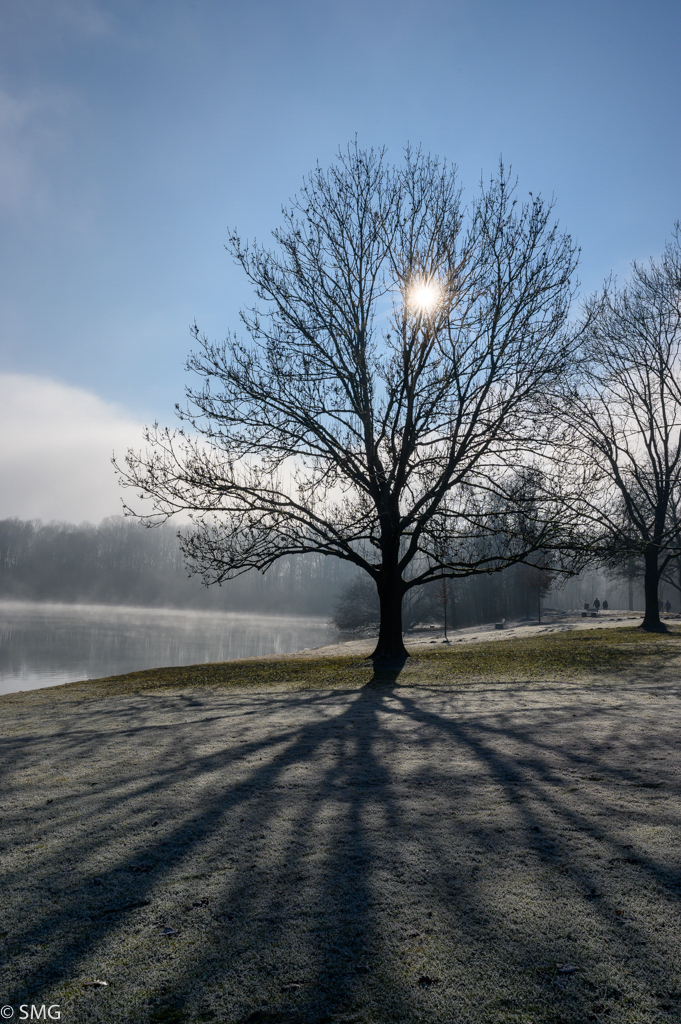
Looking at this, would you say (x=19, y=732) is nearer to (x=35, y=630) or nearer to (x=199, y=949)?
(x=199, y=949)

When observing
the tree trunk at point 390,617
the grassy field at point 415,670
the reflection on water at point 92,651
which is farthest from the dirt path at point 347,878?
the reflection on water at point 92,651

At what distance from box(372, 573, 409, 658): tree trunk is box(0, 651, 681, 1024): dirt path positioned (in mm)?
7867

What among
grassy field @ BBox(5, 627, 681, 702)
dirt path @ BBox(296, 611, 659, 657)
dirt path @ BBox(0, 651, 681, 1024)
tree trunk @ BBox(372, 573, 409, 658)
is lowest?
dirt path @ BBox(296, 611, 659, 657)

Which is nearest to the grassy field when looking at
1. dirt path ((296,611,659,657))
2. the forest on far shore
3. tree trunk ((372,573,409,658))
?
tree trunk ((372,573,409,658))

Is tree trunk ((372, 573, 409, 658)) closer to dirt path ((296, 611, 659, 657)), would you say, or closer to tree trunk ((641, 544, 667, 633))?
dirt path ((296, 611, 659, 657))

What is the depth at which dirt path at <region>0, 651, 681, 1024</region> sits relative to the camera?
2.54 meters

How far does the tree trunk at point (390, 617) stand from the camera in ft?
47.8

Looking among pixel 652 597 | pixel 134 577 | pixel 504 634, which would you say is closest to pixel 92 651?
pixel 504 634

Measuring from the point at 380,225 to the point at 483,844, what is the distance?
1426cm

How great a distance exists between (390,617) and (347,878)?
11.5 m

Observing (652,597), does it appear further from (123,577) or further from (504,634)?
(123,577)

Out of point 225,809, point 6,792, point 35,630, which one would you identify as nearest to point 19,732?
point 6,792

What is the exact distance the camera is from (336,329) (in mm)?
14562

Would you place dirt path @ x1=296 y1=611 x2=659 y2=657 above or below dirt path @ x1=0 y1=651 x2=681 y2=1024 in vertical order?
below
